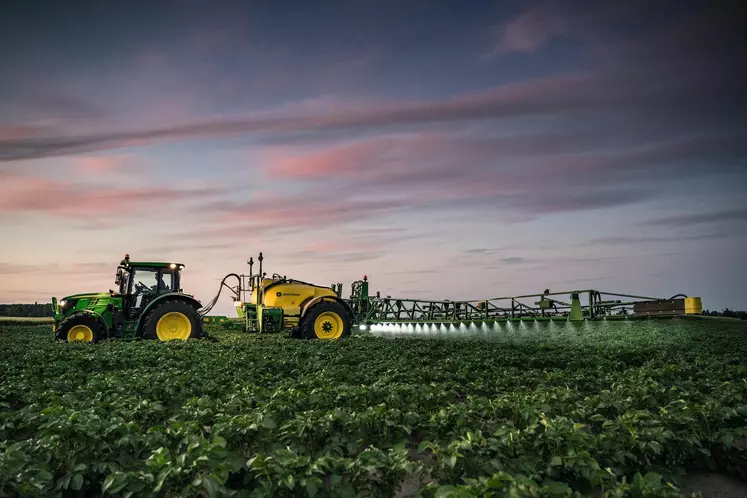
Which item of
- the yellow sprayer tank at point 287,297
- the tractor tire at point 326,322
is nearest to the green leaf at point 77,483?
the tractor tire at point 326,322

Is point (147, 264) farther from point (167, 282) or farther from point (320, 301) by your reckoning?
point (320, 301)

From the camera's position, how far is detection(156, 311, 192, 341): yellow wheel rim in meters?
16.1

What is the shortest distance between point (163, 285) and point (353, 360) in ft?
27.3

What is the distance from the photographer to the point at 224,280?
1947 cm

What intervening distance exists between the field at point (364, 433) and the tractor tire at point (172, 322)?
17.8 feet

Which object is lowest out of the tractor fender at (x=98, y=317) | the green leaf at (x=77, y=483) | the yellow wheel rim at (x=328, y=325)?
the green leaf at (x=77, y=483)

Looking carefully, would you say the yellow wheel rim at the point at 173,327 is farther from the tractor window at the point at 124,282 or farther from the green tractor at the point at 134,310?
the tractor window at the point at 124,282

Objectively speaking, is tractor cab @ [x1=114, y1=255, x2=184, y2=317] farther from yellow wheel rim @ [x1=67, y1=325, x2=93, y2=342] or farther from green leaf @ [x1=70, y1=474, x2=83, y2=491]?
green leaf @ [x1=70, y1=474, x2=83, y2=491]

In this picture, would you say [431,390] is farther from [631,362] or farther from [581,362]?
[631,362]

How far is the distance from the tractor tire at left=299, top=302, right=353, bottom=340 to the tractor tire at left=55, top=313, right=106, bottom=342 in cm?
642

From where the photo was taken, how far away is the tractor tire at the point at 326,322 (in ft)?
60.7

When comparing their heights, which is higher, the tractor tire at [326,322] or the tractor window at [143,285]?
the tractor window at [143,285]

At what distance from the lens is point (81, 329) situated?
1580 centimetres

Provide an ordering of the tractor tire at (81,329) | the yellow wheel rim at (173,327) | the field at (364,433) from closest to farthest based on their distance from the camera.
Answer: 1. the field at (364,433)
2. the tractor tire at (81,329)
3. the yellow wheel rim at (173,327)
